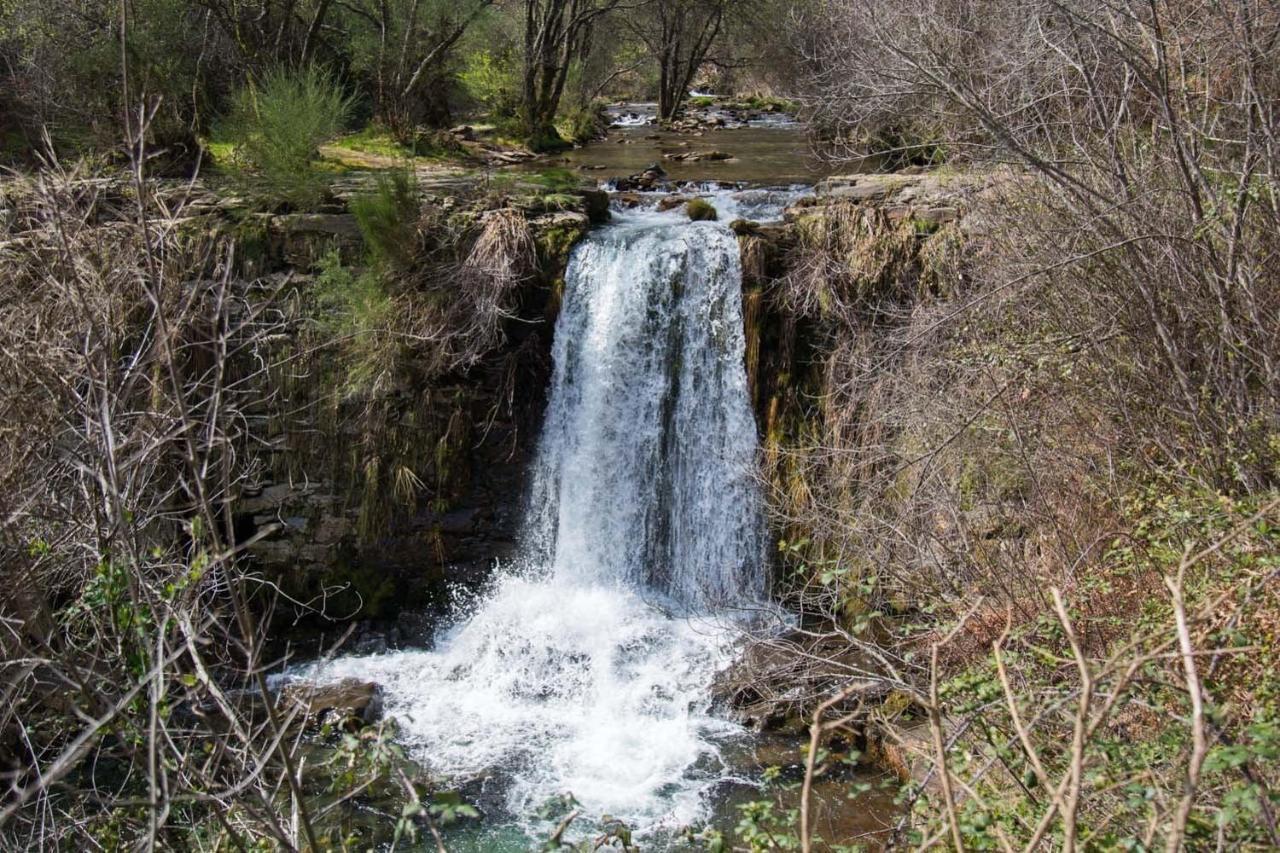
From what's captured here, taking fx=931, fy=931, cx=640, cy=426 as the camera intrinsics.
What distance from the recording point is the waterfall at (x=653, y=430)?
799 cm

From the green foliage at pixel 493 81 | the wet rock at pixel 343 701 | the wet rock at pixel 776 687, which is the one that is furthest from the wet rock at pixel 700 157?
the wet rock at pixel 343 701

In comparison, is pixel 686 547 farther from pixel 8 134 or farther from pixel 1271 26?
pixel 8 134

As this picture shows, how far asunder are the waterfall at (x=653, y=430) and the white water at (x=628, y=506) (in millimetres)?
12

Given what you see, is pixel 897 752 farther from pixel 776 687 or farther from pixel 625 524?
pixel 625 524

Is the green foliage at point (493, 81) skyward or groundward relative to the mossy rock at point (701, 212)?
skyward

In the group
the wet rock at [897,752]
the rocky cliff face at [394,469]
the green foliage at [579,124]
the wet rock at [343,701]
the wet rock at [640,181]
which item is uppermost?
the green foliage at [579,124]

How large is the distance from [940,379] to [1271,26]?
9.99 ft

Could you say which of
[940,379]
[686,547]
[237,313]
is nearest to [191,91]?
[237,313]

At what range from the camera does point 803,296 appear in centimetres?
794

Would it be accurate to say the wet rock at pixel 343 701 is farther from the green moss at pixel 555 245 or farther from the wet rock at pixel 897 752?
the green moss at pixel 555 245

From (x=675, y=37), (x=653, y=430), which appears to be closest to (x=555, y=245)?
(x=653, y=430)

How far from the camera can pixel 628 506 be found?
8117 mm

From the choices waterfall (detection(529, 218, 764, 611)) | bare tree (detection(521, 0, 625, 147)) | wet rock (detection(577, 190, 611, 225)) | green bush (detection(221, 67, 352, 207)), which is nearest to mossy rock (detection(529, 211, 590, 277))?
waterfall (detection(529, 218, 764, 611))

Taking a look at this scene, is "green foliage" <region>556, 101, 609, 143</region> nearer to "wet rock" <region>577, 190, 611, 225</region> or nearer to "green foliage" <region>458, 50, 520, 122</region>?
"green foliage" <region>458, 50, 520, 122</region>
